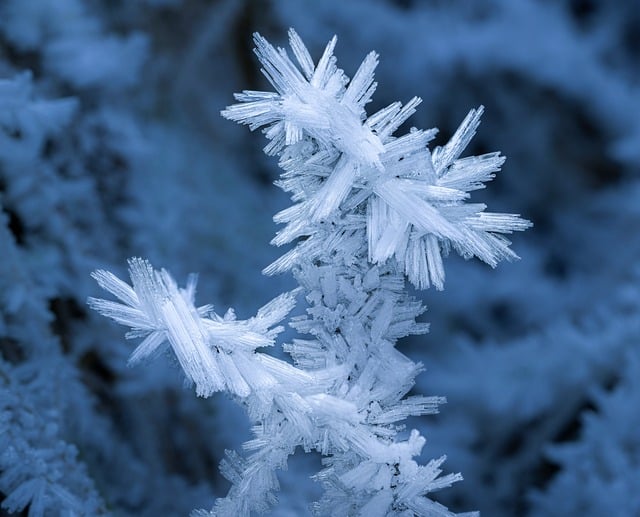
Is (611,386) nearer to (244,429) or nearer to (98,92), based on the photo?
(244,429)

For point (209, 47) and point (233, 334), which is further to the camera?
point (209, 47)

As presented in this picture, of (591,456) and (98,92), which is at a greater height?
(98,92)

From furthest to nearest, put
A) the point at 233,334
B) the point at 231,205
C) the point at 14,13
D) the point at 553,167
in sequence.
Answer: the point at 553,167
the point at 231,205
the point at 14,13
the point at 233,334

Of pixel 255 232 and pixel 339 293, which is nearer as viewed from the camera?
pixel 339 293

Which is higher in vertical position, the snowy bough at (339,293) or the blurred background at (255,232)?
the blurred background at (255,232)

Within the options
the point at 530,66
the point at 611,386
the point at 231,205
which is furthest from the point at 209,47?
the point at 611,386
